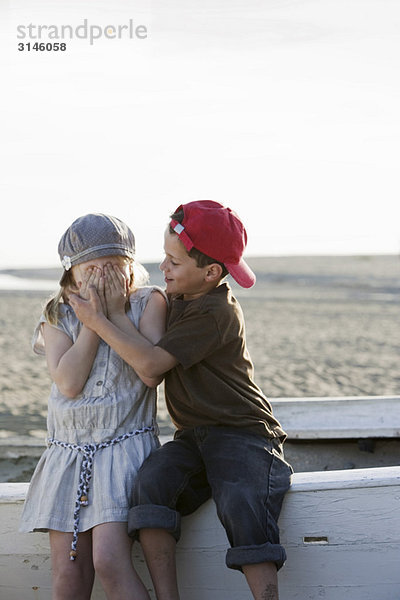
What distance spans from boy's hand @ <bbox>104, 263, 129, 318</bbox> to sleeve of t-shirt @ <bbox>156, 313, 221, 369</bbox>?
204 mm

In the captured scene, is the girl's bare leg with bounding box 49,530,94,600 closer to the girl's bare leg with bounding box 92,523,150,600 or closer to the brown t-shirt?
the girl's bare leg with bounding box 92,523,150,600

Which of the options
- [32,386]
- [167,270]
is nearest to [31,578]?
[167,270]

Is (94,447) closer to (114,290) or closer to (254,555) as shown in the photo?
(114,290)

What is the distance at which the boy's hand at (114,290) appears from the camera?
8.71 feet

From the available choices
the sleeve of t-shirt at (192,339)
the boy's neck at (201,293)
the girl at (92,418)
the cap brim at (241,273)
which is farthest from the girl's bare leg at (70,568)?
the cap brim at (241,273)

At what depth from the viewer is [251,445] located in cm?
256

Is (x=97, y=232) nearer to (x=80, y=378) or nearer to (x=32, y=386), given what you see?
(x=80, y=378)

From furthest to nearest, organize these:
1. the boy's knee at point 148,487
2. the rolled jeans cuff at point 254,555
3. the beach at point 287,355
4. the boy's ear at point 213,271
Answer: the beach at point 287,355, the boy's ear at point 213,271, the boy's knee at point 148,487, the rolled jeans cuff at point 254,555

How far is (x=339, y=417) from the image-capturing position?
4.24 meters

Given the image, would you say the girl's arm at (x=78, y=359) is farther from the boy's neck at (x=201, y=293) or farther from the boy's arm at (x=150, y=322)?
the boy's neck at (x=201, y=293)

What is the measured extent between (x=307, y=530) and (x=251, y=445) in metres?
0.38

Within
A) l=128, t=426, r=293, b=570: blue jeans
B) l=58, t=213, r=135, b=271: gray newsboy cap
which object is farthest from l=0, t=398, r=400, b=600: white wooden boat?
l=58, t=213, r=135, b=271: gray newsboy cap

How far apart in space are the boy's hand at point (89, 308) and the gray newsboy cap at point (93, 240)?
13cm

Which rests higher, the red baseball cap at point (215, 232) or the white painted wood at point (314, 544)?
the red baseball cap at point (215, 232)
